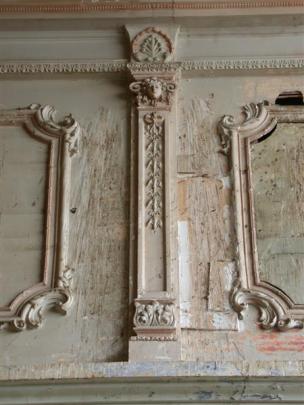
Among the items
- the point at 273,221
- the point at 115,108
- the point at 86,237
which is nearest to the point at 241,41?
the point at 115,108

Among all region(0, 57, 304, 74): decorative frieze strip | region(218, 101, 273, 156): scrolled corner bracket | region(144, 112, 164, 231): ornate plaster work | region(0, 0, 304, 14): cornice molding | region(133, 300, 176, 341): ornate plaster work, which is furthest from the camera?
region(0, 0, 304, 14): cornice molding

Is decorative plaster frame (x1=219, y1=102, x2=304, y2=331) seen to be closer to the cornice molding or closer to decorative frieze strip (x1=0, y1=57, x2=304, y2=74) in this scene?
decorative frieze strip (x1=0, y1=57, x2=304, y2=74)

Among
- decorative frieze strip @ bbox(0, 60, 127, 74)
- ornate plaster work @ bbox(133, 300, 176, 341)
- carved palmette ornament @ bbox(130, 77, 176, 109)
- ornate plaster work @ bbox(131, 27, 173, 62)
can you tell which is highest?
ornate plaster work @ bbox(131, 27, 173, 62)

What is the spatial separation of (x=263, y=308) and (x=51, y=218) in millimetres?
1348

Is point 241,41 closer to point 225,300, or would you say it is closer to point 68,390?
point 225,300

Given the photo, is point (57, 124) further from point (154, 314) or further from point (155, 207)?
point (154, 314)

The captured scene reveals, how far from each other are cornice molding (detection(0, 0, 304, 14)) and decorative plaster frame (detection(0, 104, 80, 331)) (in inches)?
28.1

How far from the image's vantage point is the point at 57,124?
462 centimetres

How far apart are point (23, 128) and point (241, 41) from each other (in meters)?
1.58

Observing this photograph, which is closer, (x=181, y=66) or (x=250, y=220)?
(x=250, y=220)

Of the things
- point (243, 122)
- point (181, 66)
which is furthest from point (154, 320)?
point (181, 66)

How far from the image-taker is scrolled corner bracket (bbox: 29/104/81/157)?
4539mm

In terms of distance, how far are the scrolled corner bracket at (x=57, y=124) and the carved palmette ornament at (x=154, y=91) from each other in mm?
444

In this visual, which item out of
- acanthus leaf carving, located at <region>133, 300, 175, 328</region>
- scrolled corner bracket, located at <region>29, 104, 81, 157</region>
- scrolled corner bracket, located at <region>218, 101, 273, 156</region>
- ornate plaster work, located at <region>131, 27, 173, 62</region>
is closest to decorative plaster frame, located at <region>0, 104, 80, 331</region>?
scrolled corner bracket, located at <region>29, 104, 81, 157</region>
